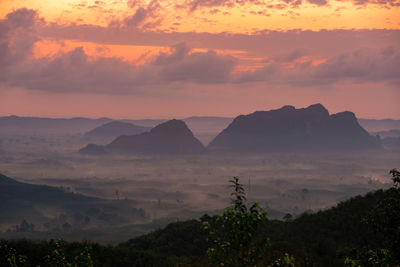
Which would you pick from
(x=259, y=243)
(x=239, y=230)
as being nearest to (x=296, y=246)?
(x=259, y=243)

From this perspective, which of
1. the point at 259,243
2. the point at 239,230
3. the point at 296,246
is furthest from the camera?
the point at 296,246

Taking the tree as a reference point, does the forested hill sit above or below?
below

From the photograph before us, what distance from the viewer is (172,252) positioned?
95.9m

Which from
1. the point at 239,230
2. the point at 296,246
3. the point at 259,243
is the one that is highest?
the point at 239,230

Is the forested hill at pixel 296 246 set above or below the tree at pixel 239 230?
below

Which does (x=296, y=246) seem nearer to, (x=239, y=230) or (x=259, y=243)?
(x=259, y=243)

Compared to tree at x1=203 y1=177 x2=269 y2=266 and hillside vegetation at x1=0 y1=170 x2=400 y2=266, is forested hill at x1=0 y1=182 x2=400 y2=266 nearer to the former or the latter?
hillside vegetation at x1=0 y1=170 x2=400 y2=266

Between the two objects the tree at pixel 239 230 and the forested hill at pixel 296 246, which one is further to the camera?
the forested hill at pixel 296 246

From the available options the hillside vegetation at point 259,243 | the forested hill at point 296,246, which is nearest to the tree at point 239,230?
the hillside vegetation at point 259,243

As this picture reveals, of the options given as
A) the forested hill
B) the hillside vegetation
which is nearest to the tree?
the hillside vegetation

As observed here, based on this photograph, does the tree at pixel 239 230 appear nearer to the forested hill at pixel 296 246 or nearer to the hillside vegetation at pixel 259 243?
the hillside vegetation at pixel 259 243

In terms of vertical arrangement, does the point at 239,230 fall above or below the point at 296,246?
above

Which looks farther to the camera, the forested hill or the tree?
the forested hill

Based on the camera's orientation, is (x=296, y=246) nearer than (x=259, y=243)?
No
